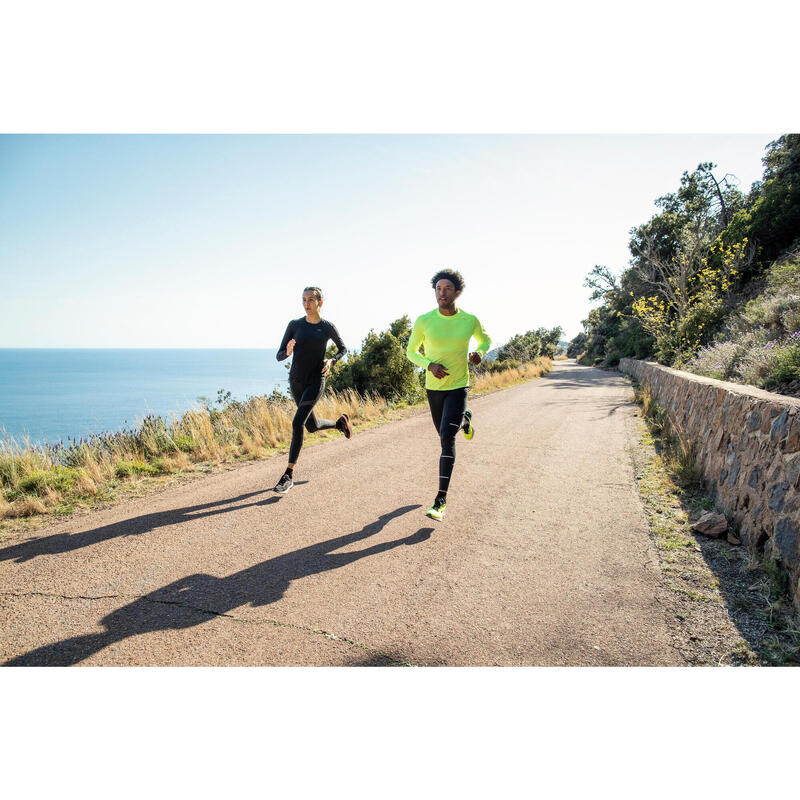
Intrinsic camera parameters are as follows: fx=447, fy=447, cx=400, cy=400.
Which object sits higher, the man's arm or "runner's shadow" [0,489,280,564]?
the man's arm

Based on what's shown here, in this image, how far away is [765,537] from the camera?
3455mm

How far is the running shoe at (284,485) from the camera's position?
5.00m

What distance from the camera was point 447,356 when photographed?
454 cm

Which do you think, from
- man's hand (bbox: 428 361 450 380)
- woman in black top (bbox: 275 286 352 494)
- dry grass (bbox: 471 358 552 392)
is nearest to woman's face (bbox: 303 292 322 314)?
woman in black top (bbox: 275 286 352 494)

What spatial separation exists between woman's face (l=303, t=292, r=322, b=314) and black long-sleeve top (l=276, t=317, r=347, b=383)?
147mm

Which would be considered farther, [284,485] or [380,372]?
[380,372]

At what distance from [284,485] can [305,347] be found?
1.64 m

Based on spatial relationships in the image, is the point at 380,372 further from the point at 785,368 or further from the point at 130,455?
the point at 785,368

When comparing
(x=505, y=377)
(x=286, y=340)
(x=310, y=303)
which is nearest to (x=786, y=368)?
(x=310, y=303)

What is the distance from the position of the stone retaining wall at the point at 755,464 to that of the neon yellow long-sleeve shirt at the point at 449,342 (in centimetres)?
253

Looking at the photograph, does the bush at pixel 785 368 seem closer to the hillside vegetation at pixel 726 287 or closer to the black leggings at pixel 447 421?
the hillside vegetation at pixel 726 287

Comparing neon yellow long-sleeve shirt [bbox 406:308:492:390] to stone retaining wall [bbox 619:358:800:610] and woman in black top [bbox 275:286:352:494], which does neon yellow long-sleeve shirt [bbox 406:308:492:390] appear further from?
stone retaining wall [bbox 619:358:800:610]

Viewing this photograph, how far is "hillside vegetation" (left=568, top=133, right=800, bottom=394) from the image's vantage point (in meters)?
7.96

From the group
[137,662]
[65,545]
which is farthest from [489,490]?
[65,545]
